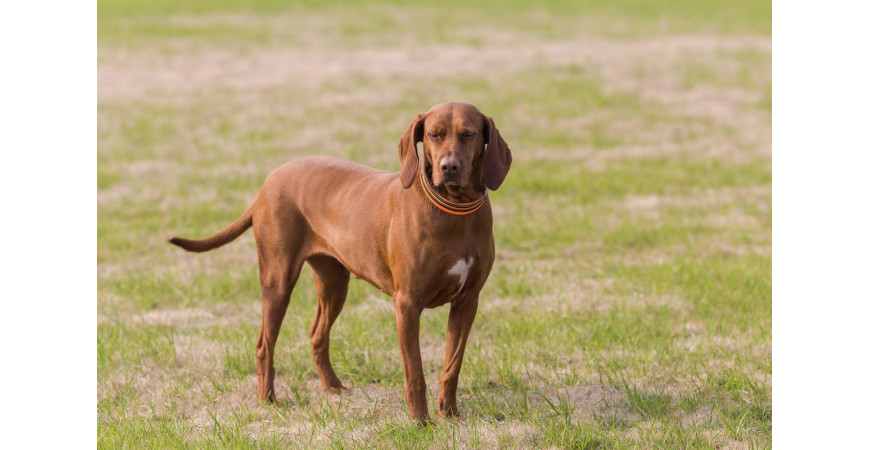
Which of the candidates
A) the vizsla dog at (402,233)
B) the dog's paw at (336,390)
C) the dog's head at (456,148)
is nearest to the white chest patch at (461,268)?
the vizsla dog at (402,233)

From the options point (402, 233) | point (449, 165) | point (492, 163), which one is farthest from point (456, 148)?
point (402, 233)

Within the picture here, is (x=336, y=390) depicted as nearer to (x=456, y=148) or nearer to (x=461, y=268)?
(x=461, y=268)

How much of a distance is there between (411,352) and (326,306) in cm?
96

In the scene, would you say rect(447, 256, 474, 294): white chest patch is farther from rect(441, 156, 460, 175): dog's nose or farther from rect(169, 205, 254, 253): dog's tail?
rect(169, 205, 254, 253): dog's tail

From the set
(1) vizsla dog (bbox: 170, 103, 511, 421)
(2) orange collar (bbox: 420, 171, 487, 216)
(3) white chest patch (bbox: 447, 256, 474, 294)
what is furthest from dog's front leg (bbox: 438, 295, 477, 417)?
(2) orange collar (bbox: 420, 171, 487, 216)

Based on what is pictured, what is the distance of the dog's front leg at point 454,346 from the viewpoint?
5.19m

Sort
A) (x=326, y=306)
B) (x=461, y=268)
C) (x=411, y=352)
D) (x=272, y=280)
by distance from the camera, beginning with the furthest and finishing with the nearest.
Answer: (x=326, y=306)
(x=272, y=280)
(x=411, y=352)
(x=461, y=268)

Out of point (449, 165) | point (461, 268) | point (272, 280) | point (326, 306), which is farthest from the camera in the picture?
point (326, 306)

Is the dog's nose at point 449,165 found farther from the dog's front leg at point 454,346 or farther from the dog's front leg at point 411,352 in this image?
the dog's front leg at point 454,346

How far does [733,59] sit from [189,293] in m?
16.0

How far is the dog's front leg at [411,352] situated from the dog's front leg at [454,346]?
7.4 inches

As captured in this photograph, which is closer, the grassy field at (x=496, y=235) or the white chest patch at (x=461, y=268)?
the white chest patch at (x=461, y=268)

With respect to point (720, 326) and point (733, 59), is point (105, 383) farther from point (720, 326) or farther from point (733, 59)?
point (733, 59)

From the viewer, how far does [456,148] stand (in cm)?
455
